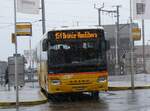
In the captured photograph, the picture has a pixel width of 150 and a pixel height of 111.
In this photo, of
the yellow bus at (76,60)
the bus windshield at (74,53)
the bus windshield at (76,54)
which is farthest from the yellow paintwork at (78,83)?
the bus windshield at (74,53)

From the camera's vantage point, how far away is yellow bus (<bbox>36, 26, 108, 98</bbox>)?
23.8 m

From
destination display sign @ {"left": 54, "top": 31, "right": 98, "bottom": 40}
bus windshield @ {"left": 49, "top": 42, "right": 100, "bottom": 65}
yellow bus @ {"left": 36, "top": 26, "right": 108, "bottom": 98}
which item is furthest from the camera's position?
destination display sign @ {"left": 54, "top": 31, "right": 98, "bottom": 40}

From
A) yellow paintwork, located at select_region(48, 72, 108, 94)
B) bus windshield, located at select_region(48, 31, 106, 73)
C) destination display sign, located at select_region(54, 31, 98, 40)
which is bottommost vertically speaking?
yellow paintwork, located at select_region(48, 72, 108, 94)

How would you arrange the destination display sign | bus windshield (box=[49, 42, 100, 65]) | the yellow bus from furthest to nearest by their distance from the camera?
the destination display sign
bus windshield (box=[49, 42, 100, 65])
the yellow bus

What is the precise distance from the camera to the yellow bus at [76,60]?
78.2ft

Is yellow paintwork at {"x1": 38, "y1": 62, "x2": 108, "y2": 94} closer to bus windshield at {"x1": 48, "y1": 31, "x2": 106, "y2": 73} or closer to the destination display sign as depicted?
bus windshield at {"x1": 48, "y1": 31, "x2": 106, "y2": 73}

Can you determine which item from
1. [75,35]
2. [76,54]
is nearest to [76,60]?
[76,54]

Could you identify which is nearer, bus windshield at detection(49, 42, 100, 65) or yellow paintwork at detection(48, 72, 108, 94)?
yellow paintwork at detection(48, 72, 108, 94)

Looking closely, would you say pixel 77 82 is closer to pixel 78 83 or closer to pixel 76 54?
pixel 78 83

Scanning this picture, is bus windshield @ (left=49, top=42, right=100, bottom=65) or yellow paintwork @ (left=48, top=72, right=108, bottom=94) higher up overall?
bus windshield @ (left=49, top=42, right=100, bottom=65)

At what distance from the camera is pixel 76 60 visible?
945 inches

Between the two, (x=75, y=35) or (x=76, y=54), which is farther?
(x=75, y=35)

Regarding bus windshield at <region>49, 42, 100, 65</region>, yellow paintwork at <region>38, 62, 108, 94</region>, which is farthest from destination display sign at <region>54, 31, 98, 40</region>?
yellow paintwork at <region>38, 62, 108, 94</region>

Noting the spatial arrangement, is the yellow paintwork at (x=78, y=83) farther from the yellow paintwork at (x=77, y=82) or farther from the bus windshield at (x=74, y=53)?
the bus windshield at (x=74, y=53)
